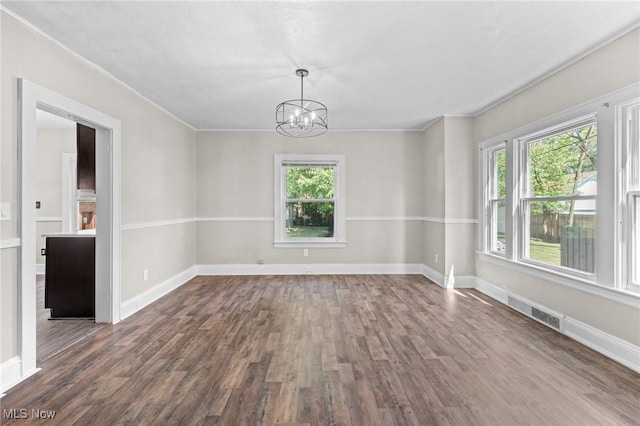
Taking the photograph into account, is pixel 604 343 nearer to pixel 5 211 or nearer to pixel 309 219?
pixel 309 219

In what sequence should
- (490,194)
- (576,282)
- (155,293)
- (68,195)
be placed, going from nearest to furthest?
1. (576,282)
2. (155,293)
3. (490,194)
4. (68,195)

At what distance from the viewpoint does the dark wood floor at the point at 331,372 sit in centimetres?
196

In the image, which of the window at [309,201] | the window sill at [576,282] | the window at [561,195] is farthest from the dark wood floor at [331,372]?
the window at [309,201]

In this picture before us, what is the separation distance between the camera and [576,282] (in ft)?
9.98

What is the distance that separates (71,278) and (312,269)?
350 cm

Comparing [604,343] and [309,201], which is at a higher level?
[309,201]

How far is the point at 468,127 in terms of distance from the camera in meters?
5.03

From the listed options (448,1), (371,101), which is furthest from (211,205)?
(448,1)

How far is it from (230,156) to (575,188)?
497 centimetres

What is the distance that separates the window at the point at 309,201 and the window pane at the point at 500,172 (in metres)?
2.45

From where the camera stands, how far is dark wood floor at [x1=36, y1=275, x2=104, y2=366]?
9.25 ft

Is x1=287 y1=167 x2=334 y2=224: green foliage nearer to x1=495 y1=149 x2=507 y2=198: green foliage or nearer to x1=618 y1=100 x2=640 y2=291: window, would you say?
x1=495 y1=149 x2=507 y2=198: green foliage

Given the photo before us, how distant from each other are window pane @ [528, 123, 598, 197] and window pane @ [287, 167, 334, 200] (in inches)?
124

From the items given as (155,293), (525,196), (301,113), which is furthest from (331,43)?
(155,293)
